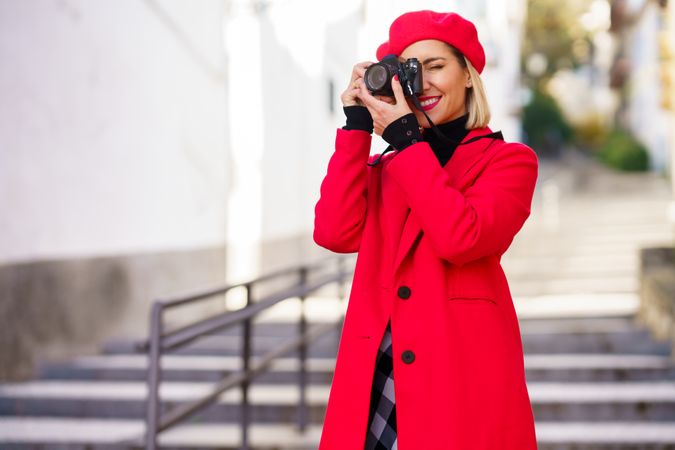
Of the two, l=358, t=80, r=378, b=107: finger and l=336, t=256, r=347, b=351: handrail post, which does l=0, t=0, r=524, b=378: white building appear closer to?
l=336, t=256, r=347, b=351: handrail post

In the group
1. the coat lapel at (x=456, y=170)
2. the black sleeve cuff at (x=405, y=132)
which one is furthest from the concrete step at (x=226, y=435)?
the black sleeve cuff at (x=405, y=132)

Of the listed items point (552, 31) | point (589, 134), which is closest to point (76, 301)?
point (589, 134)

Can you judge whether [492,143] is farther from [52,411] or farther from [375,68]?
[52,411]

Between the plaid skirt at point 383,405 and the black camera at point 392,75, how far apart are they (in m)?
0.43

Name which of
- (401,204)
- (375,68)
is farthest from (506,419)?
(375,68)

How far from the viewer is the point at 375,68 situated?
1.53 metres

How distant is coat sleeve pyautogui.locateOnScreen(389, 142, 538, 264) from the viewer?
4.62 ft

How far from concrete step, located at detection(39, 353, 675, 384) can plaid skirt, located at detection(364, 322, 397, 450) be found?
316cm

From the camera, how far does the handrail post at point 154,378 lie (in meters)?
2.62

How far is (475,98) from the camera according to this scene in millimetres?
1610

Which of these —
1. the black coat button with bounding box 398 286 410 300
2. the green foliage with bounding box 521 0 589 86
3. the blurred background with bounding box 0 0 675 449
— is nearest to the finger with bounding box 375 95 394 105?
the black coat button with bounding box 398 286 410 300

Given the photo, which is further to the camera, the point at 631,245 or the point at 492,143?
the point at 631,245

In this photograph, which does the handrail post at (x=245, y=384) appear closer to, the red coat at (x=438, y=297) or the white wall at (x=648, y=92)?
the red coat at (x=438, y=297)

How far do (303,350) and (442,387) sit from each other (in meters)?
2.68
